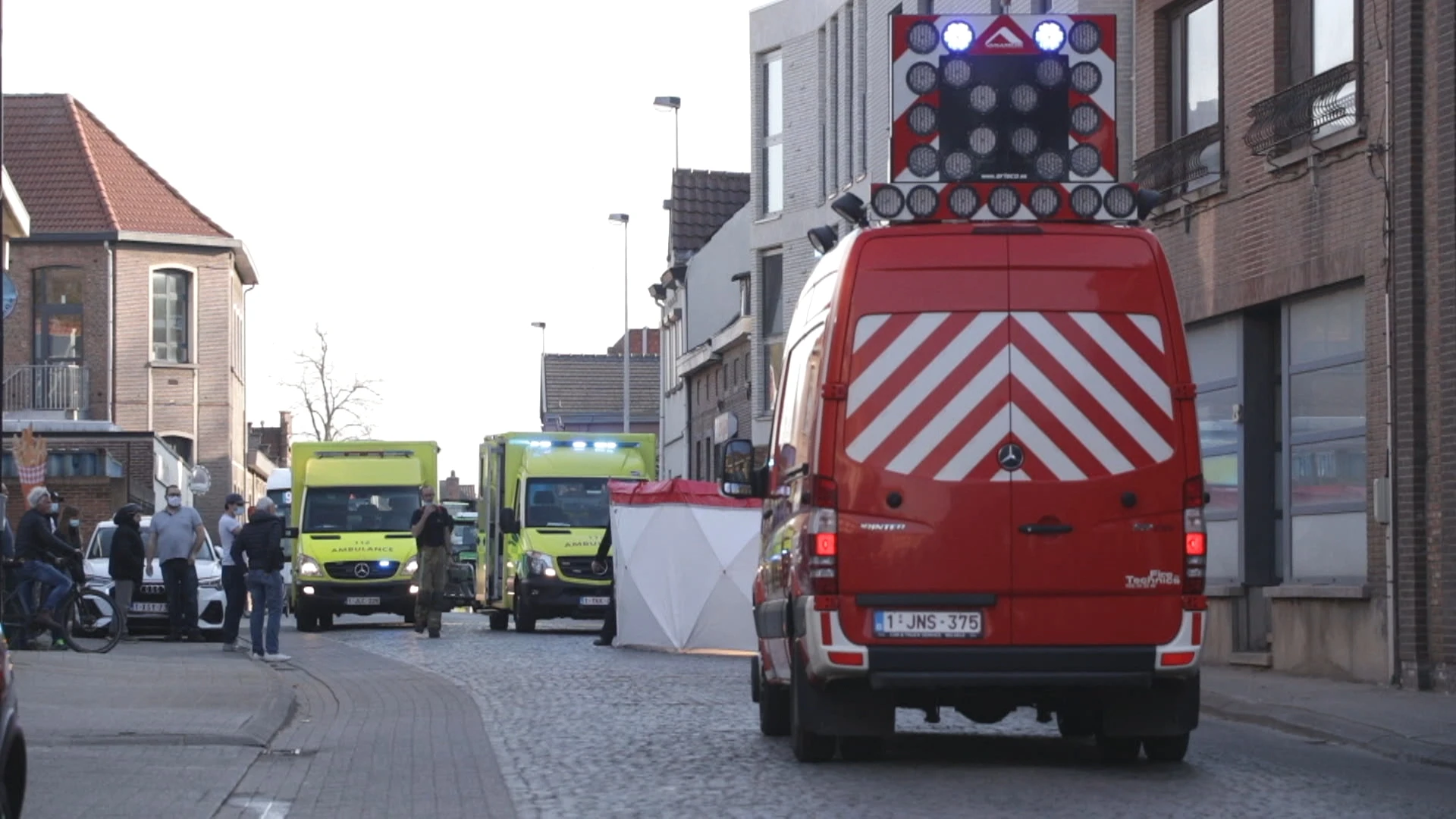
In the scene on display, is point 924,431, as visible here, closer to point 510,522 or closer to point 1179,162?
point 1179,162

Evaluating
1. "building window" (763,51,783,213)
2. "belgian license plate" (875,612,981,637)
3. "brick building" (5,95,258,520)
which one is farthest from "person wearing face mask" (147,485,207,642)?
"brick building" (5,95,258,520)

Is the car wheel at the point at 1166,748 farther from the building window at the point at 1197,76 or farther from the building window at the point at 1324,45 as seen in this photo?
the building window at the point at 1197,76

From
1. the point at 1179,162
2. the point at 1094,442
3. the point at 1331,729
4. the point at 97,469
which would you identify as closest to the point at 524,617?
the point at 1179,162

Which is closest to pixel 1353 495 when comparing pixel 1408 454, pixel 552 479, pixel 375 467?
pixel 1408 454

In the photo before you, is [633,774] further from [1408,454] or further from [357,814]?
[1408,454]

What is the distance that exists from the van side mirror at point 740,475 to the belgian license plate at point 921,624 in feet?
7.43

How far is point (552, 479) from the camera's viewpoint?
3288cm

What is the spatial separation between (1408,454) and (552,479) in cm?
1673

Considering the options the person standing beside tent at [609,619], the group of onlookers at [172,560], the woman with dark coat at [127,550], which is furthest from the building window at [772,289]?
the woman with dark coat at [127,550]

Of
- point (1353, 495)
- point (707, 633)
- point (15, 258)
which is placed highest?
point (15, 258)

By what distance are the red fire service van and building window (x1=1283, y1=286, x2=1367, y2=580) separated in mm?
8727

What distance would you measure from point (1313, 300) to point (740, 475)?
8.33 m

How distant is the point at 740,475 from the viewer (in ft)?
45.5

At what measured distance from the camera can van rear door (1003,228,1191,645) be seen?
10.9 metres
